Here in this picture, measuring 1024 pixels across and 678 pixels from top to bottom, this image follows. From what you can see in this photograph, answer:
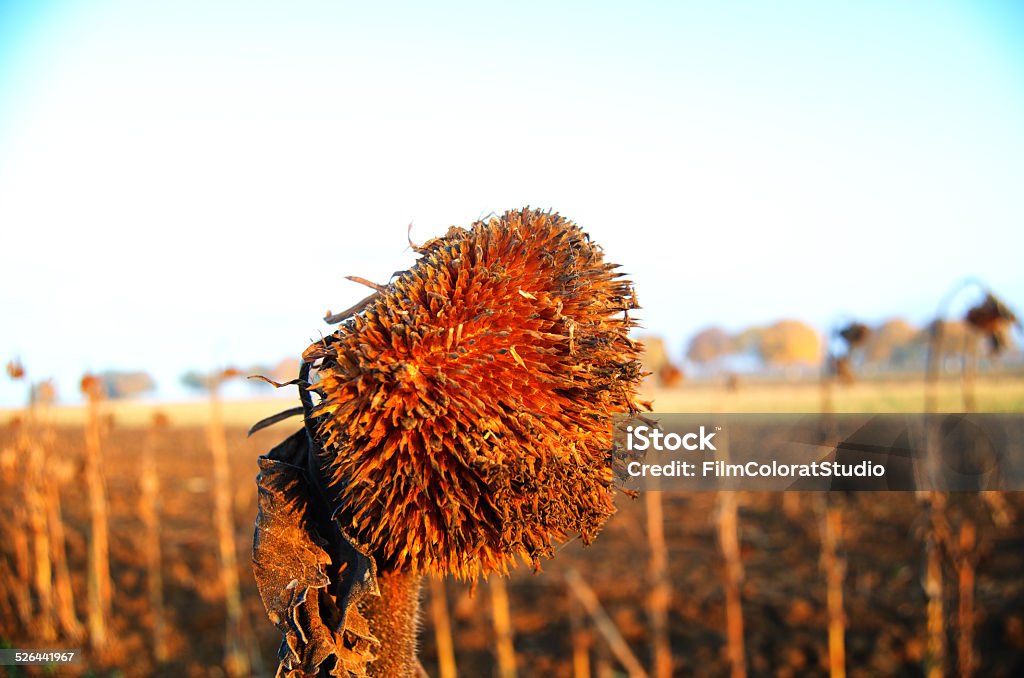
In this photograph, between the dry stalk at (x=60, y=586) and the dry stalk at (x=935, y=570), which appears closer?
the dry stalk at (x=935, y=570)

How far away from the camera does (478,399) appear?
1.14 m

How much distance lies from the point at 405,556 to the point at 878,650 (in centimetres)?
804

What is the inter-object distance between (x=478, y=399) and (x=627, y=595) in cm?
930

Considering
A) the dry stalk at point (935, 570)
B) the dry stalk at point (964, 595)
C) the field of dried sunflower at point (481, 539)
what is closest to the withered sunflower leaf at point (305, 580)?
the field of dried sunflower at point (481, 539)

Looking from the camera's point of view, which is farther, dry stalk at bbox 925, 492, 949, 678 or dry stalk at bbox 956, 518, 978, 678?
dry stalk at bbox 956, 518, 978, 678

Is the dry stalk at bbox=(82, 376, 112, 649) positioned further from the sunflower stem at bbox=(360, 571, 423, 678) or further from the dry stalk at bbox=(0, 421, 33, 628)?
the sunflower stem at bbox=(360, 571, 423, 678)

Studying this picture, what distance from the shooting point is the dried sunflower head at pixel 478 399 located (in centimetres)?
112

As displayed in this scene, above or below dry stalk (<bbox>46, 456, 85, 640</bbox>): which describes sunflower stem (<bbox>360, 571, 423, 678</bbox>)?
above

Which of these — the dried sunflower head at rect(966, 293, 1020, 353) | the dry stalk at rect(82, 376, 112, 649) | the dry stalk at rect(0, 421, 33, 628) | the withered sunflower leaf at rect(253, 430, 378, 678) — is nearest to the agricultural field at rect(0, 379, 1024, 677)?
the dry stalk at rect(0, 421, 33, 628)

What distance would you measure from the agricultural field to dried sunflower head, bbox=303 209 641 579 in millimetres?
3399

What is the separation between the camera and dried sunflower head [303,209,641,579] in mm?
1123

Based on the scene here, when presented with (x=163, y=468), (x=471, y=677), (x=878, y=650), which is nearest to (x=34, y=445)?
(x=471, y=677)

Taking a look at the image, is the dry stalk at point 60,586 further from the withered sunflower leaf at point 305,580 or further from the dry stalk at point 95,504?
the withered sunflower leaf at point 305,580

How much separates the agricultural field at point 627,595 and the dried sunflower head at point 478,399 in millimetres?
3399
